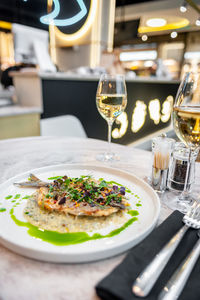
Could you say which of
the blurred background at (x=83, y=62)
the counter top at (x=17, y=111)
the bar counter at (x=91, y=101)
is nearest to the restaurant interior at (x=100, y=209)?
the blurred background at (x=83, y=62)

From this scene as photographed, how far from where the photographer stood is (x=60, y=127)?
166 centimetres

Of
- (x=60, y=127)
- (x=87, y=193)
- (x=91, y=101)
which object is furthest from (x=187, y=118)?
(x=91, y=101)

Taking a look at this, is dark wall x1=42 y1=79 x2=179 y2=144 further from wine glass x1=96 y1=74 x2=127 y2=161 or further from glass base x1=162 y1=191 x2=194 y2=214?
glass base x1=162 y1=191 x2=194 y2=214

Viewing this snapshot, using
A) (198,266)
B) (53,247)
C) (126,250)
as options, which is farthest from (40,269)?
(198,266)

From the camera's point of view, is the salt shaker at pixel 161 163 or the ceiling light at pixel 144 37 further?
the ceiling light at pixel 144 37

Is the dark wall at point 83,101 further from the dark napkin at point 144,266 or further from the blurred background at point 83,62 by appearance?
the dark napkin at point 144,266

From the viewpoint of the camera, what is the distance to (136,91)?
Result: 13.4 ft

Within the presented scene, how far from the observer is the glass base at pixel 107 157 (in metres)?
0.95

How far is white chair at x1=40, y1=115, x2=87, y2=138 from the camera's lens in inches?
61.9

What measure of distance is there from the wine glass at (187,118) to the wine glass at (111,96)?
37cm

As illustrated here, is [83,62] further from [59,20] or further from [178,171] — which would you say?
[178,171]

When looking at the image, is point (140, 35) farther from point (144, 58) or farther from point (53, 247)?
point (53, 247)

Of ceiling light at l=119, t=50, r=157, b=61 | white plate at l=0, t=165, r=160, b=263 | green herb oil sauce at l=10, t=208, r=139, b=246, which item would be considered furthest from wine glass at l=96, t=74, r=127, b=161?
ceiling light at l=119, t=50, r=157, b=61

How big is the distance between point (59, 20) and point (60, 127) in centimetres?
70
